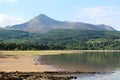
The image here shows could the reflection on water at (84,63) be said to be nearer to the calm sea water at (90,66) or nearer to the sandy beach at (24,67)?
the calm sea water at (90,66)

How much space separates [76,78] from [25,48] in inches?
5776

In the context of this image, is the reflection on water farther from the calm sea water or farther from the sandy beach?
the sandy beach

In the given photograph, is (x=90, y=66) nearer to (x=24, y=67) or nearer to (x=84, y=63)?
(x=84, y=63)

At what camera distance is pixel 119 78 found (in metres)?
49.2

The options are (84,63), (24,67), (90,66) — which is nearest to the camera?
(24,67)

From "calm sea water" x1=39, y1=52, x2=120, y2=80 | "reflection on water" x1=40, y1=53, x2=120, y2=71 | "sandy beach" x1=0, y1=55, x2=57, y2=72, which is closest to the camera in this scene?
"calm sea water" x1=39, y1=52, x2=120, y2=80

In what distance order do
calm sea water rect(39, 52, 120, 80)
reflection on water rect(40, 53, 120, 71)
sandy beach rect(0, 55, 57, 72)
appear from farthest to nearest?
reflection on water rect(40, 53, 120, 71) < sandy beach rect(0, 55, 57, 72) < calm sea water rect(39, 52, 120, 80)

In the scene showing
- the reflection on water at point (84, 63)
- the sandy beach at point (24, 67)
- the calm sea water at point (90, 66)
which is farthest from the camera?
the reflection on water at point (84, 63)

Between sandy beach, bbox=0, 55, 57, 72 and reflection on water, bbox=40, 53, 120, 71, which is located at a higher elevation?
sandy beach, bbox=0, 55, 57, 72

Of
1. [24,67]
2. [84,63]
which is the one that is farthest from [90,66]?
[24,67]

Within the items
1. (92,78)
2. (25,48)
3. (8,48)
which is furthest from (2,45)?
(92,78)

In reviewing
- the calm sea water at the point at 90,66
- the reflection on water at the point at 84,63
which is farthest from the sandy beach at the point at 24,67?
the reflection on water at the point at 84,63

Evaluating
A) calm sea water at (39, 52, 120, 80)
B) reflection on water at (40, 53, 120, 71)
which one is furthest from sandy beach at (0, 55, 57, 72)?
reflection on water at (40, 53, 120, 71)

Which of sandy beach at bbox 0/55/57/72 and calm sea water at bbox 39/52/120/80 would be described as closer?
calm sea water at bbox 39/52/120/80
